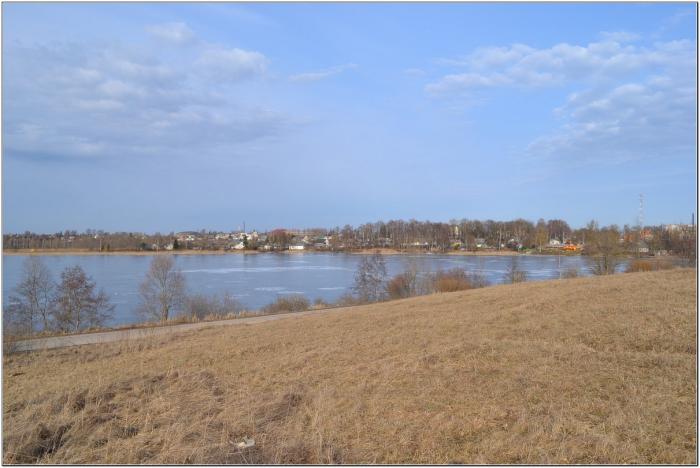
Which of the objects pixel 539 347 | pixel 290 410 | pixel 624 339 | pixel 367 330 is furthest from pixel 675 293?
pixel 290 410

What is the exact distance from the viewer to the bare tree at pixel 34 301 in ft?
104

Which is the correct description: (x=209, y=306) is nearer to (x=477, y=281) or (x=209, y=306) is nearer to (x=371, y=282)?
(x=371, y=282)

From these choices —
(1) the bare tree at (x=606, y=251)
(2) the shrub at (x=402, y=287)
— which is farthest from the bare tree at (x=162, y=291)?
(1) the bare tree at (x=606, y=251)

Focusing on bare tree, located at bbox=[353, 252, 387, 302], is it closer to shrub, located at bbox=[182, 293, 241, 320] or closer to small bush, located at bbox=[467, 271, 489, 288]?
small bush, located at bbox=[467, 271, 489, 288]

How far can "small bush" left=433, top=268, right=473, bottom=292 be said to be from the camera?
38.8 m

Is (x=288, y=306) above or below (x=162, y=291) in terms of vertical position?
below

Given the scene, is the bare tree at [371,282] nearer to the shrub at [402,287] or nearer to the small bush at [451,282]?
the shrub at [402,287]

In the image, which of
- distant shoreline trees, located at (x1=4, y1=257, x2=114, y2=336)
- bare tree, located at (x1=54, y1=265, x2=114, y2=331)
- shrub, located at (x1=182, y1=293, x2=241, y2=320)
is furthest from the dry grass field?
distant shoreline trees, located at (x1=4, y1=257, x2=114, y2=336)

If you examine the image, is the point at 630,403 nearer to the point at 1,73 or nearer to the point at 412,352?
the point at 412,352

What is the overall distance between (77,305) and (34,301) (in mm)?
4418

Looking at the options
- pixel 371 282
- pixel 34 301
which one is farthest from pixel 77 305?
pixel 371 282

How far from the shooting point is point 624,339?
894cm

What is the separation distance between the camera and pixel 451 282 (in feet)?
129

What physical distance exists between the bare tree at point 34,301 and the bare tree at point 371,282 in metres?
21.9
